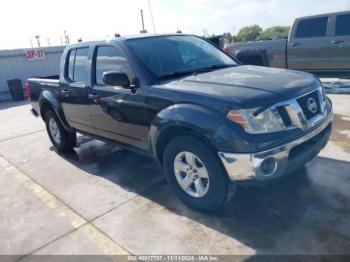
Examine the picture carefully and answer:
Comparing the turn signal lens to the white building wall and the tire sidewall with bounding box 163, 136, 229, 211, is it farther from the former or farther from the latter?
the white building wall

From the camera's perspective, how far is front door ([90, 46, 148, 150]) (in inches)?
153

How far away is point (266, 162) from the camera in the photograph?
2.90 meters

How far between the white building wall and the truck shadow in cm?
1421

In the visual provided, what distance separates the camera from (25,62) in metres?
17.3

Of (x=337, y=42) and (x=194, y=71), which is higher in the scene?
(x=194, y=71)

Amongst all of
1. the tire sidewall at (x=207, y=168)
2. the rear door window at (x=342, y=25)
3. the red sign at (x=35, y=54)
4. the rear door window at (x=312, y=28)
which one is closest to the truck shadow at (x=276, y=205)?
the tire sidewall at (x=207, y=168)

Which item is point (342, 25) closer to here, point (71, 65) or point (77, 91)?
point (71, 65)

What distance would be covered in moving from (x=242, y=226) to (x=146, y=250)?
3.06 ft

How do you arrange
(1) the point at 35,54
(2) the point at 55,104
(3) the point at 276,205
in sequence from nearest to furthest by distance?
(3) the point at 276,205 < (2) the point at 55,104 < (1) the point at 35,54

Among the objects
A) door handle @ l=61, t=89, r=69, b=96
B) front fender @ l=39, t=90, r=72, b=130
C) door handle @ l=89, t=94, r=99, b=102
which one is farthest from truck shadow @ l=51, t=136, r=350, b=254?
door handle @ l=61, t=89, r=69, b=96

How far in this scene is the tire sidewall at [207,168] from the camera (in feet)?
10.3

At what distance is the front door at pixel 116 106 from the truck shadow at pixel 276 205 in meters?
0.61

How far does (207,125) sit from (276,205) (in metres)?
1.22

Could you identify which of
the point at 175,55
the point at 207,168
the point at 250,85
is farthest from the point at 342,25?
the point at 207,168
